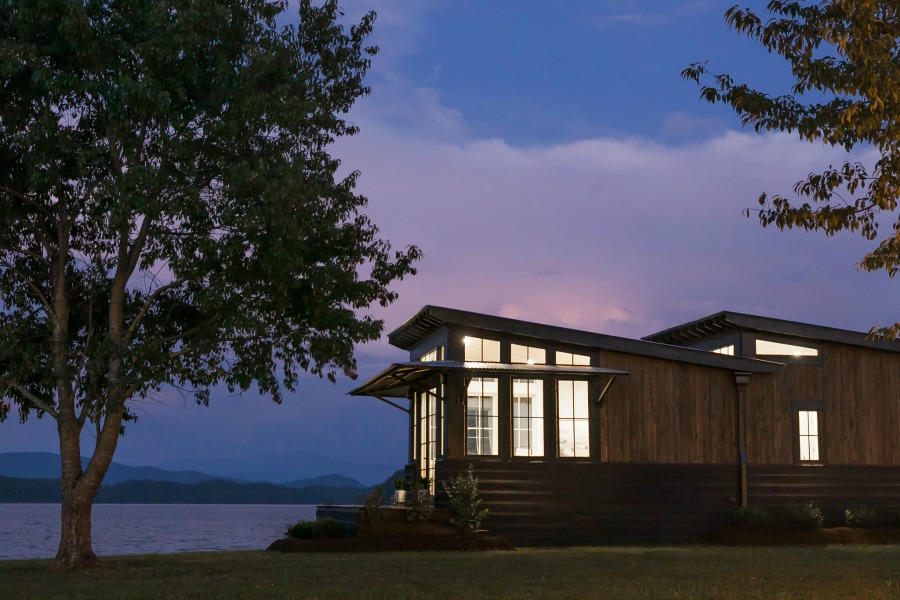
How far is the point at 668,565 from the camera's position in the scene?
16453 mm

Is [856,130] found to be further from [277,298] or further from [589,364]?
[589,364]

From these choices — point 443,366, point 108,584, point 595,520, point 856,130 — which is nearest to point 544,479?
point 595,520

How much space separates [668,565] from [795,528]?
298 inches

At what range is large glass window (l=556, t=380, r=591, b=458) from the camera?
22.6 m

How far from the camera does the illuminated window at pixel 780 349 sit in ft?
80.2

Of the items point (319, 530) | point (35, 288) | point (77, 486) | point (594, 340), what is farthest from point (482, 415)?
point (35, 288)

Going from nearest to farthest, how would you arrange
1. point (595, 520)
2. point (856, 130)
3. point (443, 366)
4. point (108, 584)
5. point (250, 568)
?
1. point (856, 130)
2. point (108, 584)
3. point (250, 568)
4. point (443, 366)
5. point (595, 520)

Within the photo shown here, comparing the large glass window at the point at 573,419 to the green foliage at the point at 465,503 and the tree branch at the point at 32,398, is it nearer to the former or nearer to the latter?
the green foliage at the point at 465,503

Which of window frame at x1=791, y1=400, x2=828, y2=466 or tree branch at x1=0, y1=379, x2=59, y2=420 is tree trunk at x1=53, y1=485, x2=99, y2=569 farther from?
window frame at x1=791, y1=400, x2=828, y2=466

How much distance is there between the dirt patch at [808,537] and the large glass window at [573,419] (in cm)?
331

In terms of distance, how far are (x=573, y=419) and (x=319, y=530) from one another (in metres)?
5.60

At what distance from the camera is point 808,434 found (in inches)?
952

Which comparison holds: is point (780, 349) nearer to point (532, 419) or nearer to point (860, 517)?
point (860, 517)

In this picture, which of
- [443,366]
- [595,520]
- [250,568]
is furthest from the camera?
[595,520]
